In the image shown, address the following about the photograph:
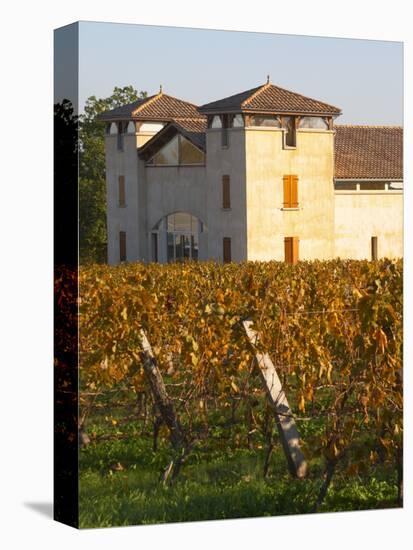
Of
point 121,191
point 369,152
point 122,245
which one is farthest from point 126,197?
point 369,152

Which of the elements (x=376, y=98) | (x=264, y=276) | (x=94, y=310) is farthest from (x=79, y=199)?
(x=376, y=98)

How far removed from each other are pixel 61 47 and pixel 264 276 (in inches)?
80.8

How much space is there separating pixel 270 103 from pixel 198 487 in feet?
8.51

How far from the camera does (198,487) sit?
9.54m

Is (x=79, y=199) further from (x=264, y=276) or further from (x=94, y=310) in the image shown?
(x=264, y=276)

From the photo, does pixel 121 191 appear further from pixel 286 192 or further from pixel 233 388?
pixel 233 388

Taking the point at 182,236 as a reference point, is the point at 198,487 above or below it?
below

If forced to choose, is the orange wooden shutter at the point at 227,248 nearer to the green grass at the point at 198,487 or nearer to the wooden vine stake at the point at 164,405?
the wooden vine stake at the point at 164,405

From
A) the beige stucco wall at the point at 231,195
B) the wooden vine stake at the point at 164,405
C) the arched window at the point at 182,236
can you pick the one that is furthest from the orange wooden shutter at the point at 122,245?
the beige stucco wall at the point at 231,195

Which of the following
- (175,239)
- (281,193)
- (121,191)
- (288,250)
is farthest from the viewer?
(288,250)

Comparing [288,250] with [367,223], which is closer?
[288,250]

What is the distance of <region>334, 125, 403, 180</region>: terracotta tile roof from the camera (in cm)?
1019

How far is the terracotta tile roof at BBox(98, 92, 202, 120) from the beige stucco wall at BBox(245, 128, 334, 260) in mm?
584

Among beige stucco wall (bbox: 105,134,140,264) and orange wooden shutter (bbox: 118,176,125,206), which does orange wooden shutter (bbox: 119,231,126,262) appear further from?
orange wooden shutter (bbox: 118,176,125,206)
